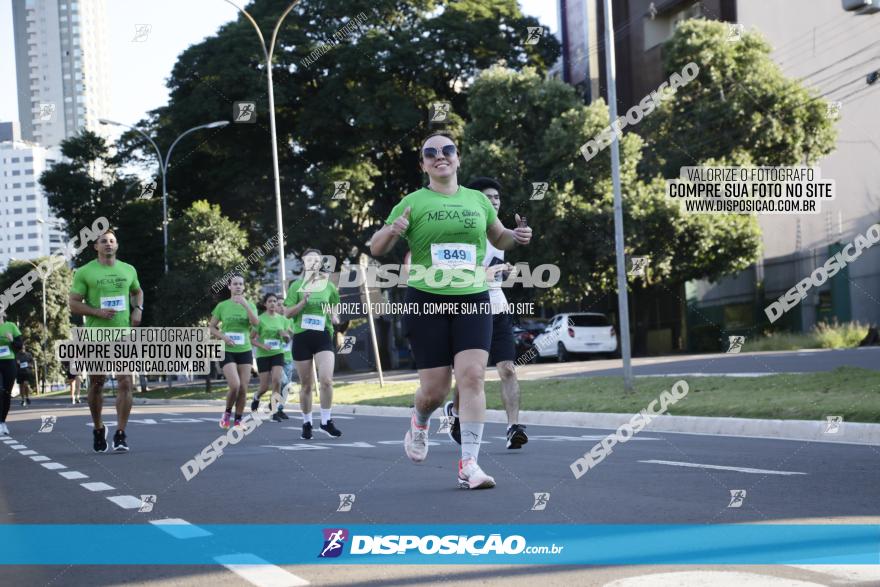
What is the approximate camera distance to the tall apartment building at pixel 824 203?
37.2 meters

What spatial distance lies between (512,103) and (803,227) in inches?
405

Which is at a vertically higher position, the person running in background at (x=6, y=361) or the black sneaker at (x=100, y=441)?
the person running in background at (x=6, y=361)

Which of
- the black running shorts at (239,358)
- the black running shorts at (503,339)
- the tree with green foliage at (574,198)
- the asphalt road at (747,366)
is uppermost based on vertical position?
the tree with green foliage at (574,198)

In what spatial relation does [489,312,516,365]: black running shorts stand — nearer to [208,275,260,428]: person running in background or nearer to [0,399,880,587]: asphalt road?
[0,399,880,587]: asphalt road

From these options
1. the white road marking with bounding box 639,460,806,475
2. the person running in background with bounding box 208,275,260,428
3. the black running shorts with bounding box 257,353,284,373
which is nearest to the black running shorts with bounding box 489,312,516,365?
the white road marking with bounding box 639,460,806,475

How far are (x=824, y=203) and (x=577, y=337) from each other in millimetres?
9096

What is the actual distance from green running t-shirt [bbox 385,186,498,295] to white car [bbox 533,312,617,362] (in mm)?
30631

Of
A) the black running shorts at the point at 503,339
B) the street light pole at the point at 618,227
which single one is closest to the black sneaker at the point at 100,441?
the black running shorts at the point at 503,339

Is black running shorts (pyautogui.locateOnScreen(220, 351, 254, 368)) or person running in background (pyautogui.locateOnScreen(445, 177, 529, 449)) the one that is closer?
person running in background (pyautogui.locateOnScreen(445, 177, 529, 449))

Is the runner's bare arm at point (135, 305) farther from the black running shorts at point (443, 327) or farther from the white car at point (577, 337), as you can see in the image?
the white car at point (577, 337)

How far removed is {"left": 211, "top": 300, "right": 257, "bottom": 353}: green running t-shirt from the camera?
15.9 metres

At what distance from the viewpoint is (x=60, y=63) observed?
92812mm

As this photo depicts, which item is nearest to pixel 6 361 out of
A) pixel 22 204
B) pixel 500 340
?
pixel 500 340

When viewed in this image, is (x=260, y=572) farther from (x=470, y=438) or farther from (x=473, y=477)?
(x=470, y=438)
